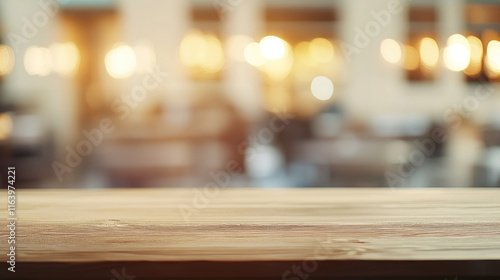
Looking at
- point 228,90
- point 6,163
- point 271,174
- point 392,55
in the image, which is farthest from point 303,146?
point 6,163

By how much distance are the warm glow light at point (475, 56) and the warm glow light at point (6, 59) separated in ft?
20.9

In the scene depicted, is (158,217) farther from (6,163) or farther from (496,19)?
(496,19)

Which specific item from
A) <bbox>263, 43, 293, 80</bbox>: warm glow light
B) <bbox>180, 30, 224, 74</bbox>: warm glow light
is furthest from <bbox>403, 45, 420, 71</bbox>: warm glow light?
<bbox>180, 30, 224, 74</bbox>: warm glow light

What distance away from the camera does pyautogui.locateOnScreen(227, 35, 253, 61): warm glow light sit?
7.18 metres

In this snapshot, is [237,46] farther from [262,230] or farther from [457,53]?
[262,230]

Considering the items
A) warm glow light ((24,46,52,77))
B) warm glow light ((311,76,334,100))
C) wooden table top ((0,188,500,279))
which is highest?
warm glow light ((24,46,52,77))

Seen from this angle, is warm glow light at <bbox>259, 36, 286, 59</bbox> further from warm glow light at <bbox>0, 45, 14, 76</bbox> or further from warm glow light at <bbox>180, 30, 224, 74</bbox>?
warm glow light at <bbox>0, 45, 14, 76</bbox>

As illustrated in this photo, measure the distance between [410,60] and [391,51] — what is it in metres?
0.30

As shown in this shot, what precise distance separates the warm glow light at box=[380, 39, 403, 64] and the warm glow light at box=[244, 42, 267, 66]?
5.56 ft

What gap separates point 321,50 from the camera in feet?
24.5

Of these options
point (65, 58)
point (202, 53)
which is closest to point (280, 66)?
point (202, 53)

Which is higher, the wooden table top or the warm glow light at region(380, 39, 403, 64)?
the warm glow light at region(380, 39, 403, 64)

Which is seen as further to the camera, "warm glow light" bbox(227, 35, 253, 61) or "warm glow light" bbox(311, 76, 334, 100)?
"warm glow light" bbox(311, 76, 334, 100)

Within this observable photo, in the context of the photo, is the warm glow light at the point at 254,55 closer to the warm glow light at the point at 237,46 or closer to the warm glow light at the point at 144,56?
the warm glow light at the point at 237,46
